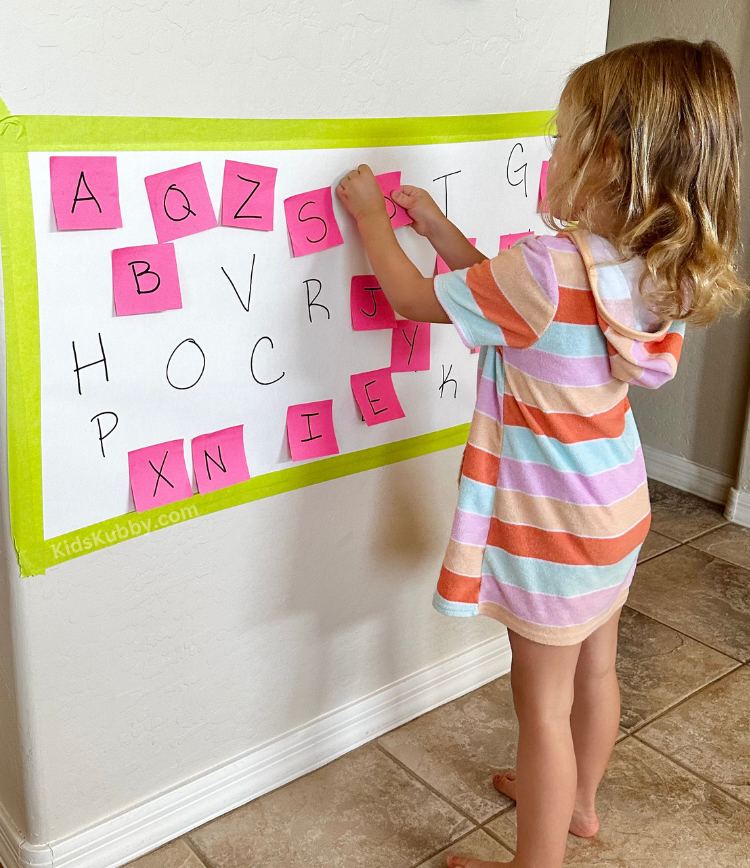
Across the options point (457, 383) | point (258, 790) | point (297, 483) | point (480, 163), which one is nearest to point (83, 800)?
point (258, 790)

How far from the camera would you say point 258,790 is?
4.77 feet

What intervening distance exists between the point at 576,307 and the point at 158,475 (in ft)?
1.81

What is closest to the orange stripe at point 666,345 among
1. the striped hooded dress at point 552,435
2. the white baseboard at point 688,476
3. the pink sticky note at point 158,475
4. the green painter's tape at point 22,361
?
the striped hooded dress at point 552,435

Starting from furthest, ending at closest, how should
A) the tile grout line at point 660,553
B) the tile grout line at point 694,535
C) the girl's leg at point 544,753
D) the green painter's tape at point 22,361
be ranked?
1. the tile grout line at point 694,535
2. the tile grout line at point 660,553
3. the girl's leg at point 544,753
4. the green painter's tape at point 22,361

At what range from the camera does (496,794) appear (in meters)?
1.49

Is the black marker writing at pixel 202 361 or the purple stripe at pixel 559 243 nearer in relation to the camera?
the purple stripe at pixel 559 243

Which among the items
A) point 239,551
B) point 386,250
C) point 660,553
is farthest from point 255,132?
point 660,553

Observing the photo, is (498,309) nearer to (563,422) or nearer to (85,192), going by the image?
(563,422)

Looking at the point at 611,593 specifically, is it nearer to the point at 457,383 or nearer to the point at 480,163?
the point at 457,383

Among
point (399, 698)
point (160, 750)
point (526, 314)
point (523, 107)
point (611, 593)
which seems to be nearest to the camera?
point (526, 314)

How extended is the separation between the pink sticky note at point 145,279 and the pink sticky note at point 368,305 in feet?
0.90

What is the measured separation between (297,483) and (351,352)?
201 millimetres

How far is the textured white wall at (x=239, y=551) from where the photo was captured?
104 cm

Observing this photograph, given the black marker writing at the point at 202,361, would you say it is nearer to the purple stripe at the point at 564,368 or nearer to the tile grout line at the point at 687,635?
the purple stripe at the point at 564,368
